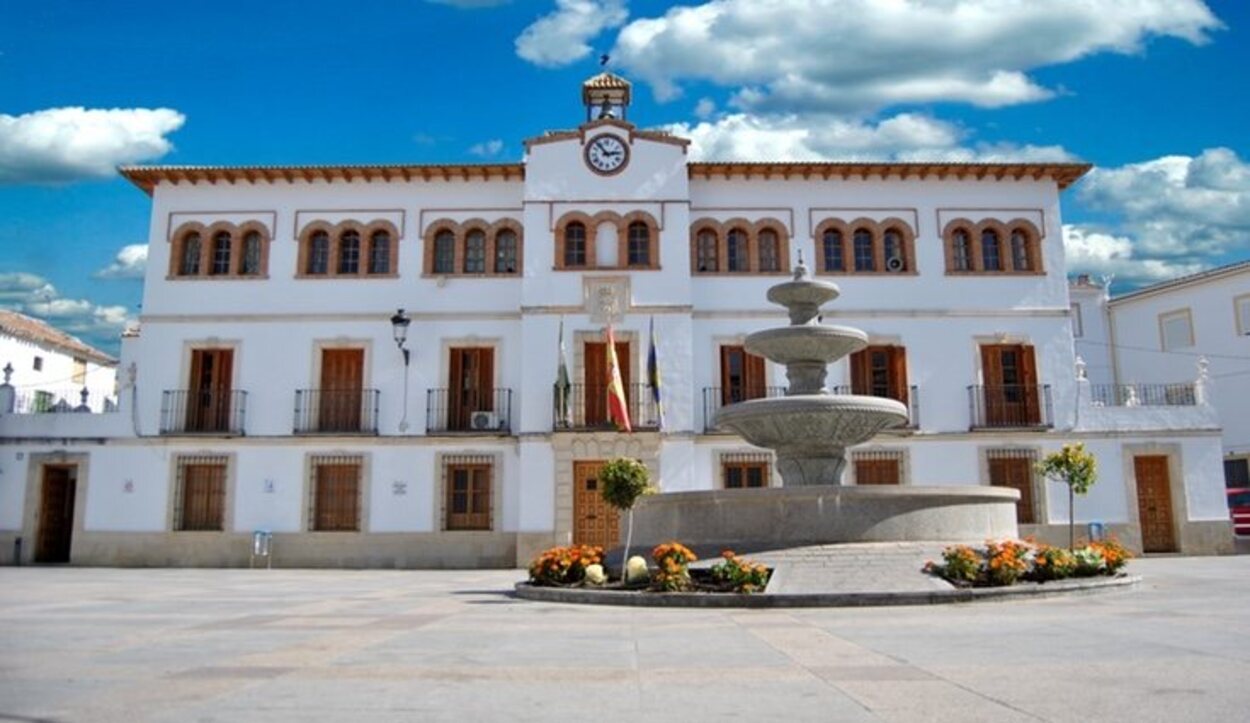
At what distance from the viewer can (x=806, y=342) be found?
1495 cm

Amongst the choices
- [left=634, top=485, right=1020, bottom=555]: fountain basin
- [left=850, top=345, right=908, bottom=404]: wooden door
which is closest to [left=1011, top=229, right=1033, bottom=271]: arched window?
[left=850, top=345, right=908, bottom=404]: wooden door

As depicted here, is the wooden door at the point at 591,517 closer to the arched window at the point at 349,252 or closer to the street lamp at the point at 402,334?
the street lamp at the point at 402,334

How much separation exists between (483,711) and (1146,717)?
3243 mm

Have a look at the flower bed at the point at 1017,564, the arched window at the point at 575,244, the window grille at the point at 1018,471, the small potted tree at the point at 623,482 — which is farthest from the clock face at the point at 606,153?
the flower bed at the point at 1017,564

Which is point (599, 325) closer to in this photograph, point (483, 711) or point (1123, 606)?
point (1123, 606)

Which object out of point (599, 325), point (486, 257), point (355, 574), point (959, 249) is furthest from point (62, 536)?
point (959, 249)

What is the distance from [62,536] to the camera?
84.0ft

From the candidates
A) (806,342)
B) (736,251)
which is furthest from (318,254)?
(806,342)

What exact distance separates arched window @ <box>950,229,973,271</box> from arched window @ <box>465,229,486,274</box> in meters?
11.9

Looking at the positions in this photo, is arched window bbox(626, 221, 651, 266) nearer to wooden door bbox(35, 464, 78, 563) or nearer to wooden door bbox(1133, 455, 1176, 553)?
wooden door bbox(1133, 455, 1176, 553)

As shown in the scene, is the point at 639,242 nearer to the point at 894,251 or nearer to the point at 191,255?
the point at 894,251

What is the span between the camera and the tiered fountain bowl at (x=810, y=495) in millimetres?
12922

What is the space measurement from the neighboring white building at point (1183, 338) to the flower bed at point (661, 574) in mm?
23176

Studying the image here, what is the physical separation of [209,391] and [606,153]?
11.4m
